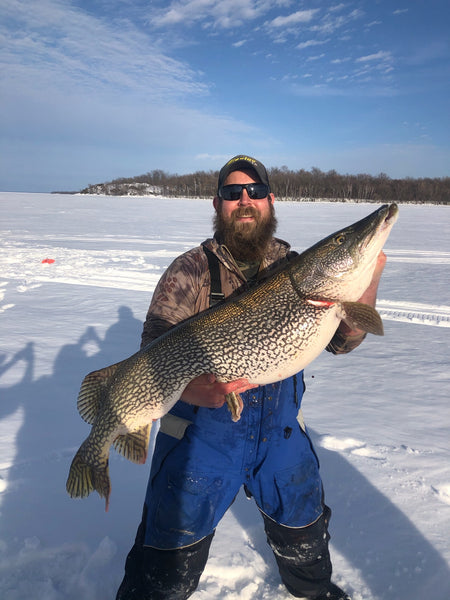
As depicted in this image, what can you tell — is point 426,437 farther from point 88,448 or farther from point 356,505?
point 88,448

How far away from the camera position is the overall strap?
2.30 m

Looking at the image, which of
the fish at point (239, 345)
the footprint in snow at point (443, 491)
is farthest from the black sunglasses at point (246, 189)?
the footprint in snow at point (443, 491)

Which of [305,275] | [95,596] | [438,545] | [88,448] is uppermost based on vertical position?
[305,275]

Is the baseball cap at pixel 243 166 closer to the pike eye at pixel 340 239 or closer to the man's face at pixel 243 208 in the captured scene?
the man's face at pixel 243 208

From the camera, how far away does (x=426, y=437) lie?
10.2ft

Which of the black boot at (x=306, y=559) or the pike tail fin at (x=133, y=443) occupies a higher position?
the pike tail fin at (x=133, y=443)

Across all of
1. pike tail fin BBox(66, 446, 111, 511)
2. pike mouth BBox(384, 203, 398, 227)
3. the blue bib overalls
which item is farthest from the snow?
pike mouth BBox(384, 203, 398, 227)

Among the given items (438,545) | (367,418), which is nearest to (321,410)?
(367,418)

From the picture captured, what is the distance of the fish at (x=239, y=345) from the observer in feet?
6.47

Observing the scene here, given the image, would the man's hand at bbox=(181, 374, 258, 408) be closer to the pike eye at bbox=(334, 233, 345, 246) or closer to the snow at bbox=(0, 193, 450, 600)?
the pike eye at bbox=(334, 233, 345, 246)

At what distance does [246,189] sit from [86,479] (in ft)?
6.42

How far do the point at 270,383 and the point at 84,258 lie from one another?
9264mm

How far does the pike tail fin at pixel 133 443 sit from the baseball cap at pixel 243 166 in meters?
1.67

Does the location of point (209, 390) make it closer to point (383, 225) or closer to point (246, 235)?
point (246, 235)
